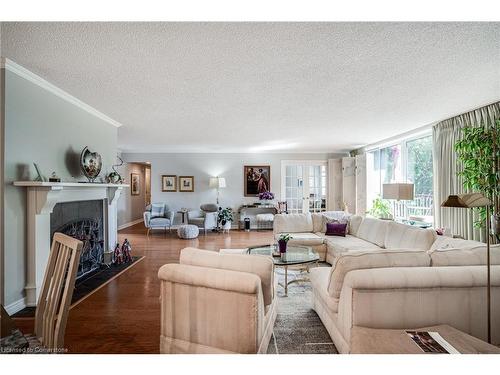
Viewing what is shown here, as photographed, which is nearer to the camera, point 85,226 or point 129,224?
point 85,226

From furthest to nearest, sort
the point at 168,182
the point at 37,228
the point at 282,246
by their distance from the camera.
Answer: the point at 168,182 < the point at 282,246 < the point at 37,228

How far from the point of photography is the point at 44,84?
2771 millimetres

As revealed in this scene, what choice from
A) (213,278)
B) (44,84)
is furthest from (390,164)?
(44,84)

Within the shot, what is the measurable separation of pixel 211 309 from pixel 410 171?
5239mm

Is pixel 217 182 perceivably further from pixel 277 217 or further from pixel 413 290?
pixel 413 290

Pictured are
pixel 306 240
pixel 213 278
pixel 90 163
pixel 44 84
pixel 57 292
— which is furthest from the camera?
pixel 306 240

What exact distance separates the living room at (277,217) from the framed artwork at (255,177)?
2688 millimetres

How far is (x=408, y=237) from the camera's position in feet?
10.8

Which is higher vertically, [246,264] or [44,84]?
[44,84]

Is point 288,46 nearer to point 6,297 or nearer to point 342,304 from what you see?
point 342,304

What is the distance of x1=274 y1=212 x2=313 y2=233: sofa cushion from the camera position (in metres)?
4.79

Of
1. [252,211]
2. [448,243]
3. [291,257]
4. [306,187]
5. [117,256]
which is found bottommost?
[117,256]

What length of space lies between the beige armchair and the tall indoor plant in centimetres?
278
